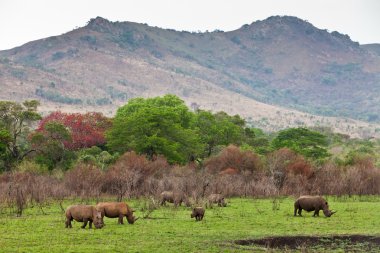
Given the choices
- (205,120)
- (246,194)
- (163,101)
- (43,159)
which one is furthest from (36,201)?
(163,101)

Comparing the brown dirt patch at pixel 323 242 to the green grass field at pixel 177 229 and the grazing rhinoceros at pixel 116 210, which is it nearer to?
the green grass field at pixel 177 229

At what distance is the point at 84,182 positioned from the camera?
1710 inches

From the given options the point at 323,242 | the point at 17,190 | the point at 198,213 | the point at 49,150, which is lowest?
the point at 198,213

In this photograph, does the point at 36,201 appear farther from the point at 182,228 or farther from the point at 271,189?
the point at 271,189

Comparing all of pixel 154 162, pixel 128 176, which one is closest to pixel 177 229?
pixel 128 176

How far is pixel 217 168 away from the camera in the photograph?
58312 mm

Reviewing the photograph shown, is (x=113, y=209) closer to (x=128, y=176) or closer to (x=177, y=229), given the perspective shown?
(x=177, y=229)

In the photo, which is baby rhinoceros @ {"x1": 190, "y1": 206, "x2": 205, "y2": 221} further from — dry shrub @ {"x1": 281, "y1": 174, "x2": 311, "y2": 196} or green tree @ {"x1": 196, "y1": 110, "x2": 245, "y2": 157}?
green tree @ {"x1": 196, "y1": 110, "x2": 245, "y2": 157}

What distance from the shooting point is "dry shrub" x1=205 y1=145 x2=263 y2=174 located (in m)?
57.4

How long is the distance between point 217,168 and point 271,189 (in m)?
12.3

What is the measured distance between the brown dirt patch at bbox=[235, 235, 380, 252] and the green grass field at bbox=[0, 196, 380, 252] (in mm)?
671

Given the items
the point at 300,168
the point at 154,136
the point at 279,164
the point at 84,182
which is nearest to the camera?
the point at 84,182

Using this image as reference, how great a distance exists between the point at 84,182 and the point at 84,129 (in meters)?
28.8

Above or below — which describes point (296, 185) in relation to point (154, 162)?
below
